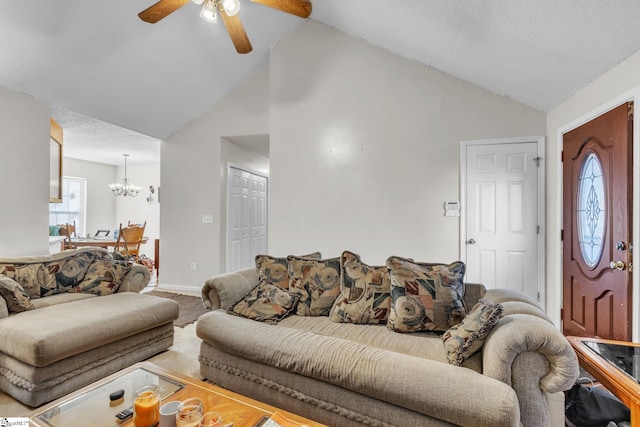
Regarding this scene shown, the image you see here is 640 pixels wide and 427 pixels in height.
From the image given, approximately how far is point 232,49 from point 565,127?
363 cm

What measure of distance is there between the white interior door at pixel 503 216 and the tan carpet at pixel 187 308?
2999 millimetres

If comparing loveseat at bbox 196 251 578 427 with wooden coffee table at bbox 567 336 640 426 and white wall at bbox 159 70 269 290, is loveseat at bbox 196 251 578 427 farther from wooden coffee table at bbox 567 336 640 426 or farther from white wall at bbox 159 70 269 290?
white wall at bbox 159 70 269 290

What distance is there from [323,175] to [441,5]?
1962 millimetres

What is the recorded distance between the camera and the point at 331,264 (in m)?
2.46

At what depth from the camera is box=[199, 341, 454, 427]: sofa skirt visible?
1.46 metres

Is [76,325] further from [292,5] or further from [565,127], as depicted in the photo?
[565,127]

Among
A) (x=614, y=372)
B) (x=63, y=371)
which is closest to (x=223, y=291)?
(x=63, y=371)

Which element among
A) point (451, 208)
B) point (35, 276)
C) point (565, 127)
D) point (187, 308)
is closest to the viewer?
point (35, 276)

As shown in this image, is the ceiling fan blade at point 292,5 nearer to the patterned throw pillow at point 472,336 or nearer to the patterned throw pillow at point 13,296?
the patterned throw pillow at point 472,336

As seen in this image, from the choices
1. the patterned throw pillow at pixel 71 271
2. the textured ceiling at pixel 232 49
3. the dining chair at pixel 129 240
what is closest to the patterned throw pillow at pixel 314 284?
the patterned throw pillow at pixel 71 271

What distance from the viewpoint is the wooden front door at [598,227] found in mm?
2029

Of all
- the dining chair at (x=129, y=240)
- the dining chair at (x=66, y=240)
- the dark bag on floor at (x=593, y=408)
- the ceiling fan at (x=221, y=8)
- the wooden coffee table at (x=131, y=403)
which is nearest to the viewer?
the wooden coffee table at (x=131, y=403)

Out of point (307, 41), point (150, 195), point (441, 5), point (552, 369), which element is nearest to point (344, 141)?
point (307, 41)

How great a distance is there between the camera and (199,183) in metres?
4.82
